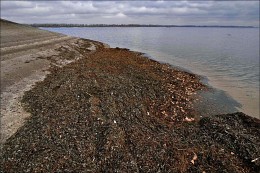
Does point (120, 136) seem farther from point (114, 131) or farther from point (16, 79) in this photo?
point (16, 79)

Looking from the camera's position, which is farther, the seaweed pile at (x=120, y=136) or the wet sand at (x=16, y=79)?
the wet sand at (x=16, y=79)

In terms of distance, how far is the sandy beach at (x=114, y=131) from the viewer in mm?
8805

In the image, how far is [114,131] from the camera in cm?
1058

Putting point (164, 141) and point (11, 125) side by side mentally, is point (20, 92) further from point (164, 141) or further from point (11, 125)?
point (164, 141)

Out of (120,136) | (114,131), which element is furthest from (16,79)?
(120,136)

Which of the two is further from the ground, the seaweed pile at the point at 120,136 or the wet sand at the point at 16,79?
the wet sand at the point at 16,79

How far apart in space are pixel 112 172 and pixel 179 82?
44.0 ft

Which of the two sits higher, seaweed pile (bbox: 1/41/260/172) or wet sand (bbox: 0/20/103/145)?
wet sand (bbox: 0/20/103/145)

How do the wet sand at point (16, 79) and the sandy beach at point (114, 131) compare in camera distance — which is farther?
the wet sand at point (16, 79)

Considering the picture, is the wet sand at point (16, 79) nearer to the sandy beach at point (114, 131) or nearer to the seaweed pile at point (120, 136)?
the sandy beach at point (114, 131)

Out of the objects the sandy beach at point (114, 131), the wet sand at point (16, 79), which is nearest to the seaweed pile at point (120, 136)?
the sandy beach at point (114, 131)

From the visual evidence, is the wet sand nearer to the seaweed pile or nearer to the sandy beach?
the sandy beach

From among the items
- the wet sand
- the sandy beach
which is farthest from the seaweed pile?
the wet sand

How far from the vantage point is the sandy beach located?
8.80 m
